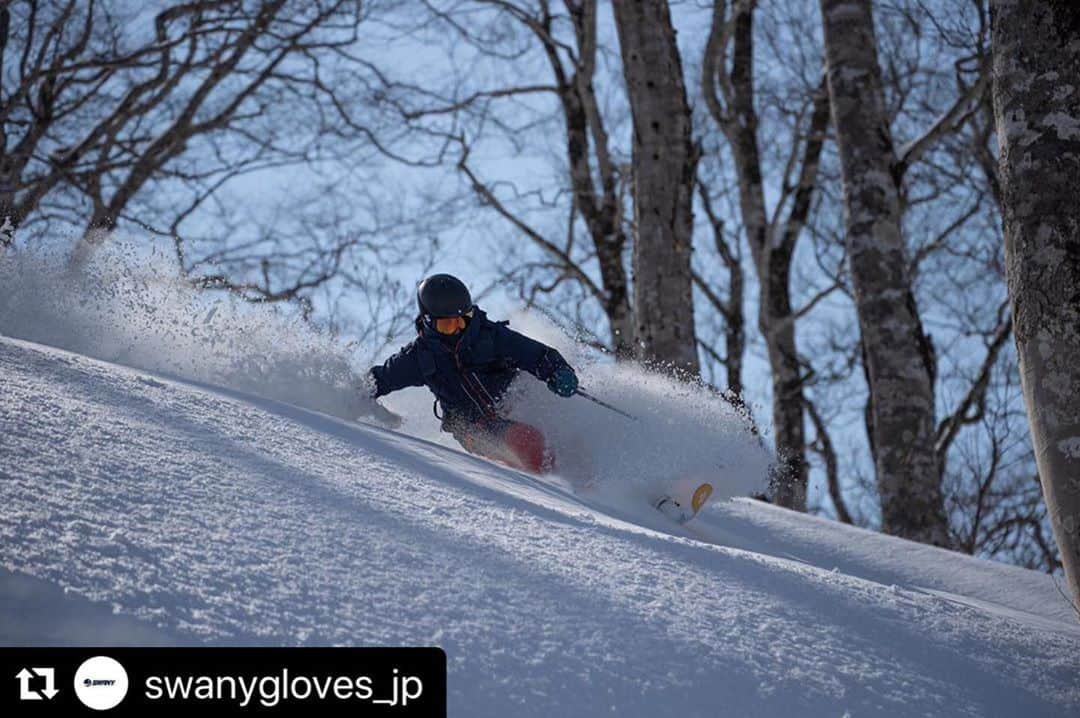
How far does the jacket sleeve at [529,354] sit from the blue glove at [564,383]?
0.11 m

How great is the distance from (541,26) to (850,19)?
668 cm

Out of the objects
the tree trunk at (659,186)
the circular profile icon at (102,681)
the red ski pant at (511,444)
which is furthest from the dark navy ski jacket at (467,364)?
the circular profile icon at (102,681)

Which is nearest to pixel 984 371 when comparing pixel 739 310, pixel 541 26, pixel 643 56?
pixel 739 310

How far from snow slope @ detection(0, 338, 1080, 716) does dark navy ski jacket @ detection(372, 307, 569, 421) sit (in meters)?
2.17

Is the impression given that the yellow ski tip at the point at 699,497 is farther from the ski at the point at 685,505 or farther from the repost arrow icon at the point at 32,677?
the repost arrow icon at the point at 32,677

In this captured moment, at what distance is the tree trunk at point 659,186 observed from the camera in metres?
7.55

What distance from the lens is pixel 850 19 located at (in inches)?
269

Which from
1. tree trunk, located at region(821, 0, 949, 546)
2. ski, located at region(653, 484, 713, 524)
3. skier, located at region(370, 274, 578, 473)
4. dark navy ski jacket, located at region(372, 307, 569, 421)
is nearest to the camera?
ski, located at region(653, 484, 713, 524)

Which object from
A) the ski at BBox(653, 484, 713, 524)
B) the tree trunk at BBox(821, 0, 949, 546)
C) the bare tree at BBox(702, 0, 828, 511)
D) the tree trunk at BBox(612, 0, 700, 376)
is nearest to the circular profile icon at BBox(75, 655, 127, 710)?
the ski at BBox(653, 484, 713, 524)

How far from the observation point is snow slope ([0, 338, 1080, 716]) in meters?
2.23

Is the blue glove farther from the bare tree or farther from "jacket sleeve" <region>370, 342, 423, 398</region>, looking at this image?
the bare tree

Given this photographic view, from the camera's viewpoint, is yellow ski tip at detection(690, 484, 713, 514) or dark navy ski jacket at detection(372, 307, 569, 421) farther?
dark navy ski jacket at detection(372, 307, 569, 421)

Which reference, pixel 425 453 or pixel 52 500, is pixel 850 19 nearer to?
pixel 425 453

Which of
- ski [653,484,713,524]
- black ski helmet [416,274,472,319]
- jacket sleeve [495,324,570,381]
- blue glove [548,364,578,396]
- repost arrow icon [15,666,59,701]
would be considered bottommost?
repost arrow icon [15,666,59,701]
